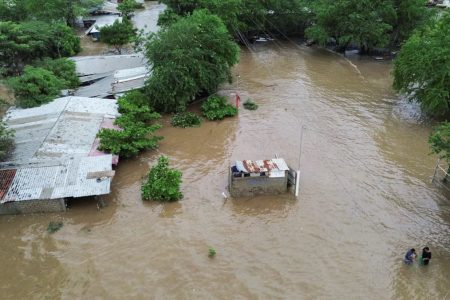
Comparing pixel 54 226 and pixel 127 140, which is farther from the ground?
pixel 127 140

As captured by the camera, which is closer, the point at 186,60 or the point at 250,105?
the point at 186,60

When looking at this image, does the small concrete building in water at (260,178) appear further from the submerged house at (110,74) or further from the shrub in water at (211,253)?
the submerged house at (110,74)

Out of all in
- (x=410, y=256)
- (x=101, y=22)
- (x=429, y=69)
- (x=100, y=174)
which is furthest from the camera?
(x=101, y=22)

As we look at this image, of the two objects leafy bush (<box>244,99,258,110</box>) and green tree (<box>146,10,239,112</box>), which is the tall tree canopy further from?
leafy bush (<box>244,99,258,110</box>)

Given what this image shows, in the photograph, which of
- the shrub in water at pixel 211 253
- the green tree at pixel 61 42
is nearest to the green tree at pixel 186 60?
the green tree at pixel 61 42

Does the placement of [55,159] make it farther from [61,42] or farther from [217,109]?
[61,42]

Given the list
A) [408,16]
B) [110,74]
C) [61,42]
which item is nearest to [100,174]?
[110,74]

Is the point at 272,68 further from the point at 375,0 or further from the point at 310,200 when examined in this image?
the point at 310,200

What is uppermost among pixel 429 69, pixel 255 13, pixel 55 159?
pixel 255 13

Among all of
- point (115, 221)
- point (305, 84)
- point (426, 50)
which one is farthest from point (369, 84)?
point (115, 221)
